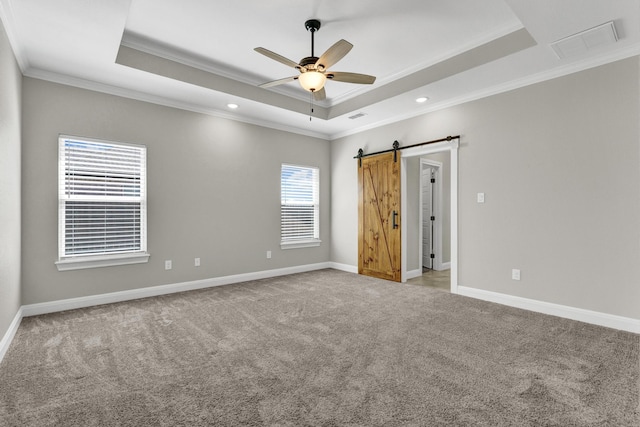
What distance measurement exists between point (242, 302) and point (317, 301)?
3.14 feet

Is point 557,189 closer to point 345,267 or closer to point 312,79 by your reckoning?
point 312,79

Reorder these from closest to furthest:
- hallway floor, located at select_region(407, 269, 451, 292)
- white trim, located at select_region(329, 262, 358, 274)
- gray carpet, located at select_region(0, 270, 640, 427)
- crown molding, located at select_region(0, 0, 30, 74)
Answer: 1. gray carpet, located at select_region(0, 270, 640, 427)
2. crown molding, located at select_region(0, 0, 30, 74)
3. hallway floor, located at select_region(407, 269, 451, 292)
4. white trim, located at select_region(329, 262, 358, 274)

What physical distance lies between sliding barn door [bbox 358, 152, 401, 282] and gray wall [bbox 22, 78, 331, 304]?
3.08ft

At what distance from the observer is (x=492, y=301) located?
3.99 metres

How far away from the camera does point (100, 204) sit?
3.91 m

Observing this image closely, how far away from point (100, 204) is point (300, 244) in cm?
320

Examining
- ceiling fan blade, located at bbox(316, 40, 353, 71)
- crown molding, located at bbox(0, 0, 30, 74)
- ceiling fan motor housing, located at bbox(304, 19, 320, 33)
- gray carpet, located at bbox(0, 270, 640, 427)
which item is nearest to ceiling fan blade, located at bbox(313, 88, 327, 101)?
ceiling fan blade, located at bbox(316, 40, 353, 71)

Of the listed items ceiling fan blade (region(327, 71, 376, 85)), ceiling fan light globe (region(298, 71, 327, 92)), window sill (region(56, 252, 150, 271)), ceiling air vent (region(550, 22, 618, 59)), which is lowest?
window sill (region(56, 252, 150, 271))

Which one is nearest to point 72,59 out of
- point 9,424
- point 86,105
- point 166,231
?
point 86,105

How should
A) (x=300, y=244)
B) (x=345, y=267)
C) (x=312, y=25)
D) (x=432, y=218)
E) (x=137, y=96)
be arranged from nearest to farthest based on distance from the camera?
(x=312, y=25) → (x=137, y=96) → (x=300, y=244) → (x=345, y=267) → (x=432, y=218)

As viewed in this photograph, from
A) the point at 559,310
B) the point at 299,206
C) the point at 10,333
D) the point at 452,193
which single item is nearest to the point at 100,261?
the point at 10,333

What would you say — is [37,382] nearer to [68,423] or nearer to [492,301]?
[68,423]

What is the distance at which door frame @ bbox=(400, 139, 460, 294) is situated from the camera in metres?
4.38

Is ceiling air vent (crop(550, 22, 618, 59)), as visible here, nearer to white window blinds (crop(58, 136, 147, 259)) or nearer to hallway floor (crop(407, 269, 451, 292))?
hallway floor (crop(407, 269, 451, 292))
